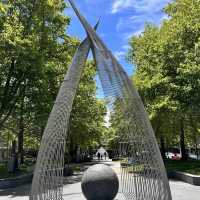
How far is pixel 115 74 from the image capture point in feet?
41.5

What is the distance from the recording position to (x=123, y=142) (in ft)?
44.3

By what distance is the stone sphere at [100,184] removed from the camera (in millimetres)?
14180

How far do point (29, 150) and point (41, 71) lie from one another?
2393 inches

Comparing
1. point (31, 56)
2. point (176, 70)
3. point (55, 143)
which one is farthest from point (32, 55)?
point (55, 143)

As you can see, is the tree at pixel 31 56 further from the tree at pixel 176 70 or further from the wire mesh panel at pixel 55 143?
the wire mesh panel at pixel 55 143

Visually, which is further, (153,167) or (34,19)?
(34,19)

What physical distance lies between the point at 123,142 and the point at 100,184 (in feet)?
6.06

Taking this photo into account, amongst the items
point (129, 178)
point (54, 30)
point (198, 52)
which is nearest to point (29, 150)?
point (54, 30)

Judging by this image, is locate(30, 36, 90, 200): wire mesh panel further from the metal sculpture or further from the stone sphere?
the stone sphere

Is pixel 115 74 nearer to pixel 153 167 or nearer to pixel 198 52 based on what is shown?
pixel 153 167

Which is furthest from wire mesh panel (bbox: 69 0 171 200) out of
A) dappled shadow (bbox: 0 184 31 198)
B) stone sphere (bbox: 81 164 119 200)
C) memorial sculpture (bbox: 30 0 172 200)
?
dappled shadow (bbox: 0 184 31 198)

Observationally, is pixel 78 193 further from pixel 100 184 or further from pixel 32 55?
pixel 32 55

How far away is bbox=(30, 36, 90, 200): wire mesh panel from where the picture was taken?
1224cm

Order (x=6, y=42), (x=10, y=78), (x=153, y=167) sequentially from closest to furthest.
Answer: (x=153, y=167), (x=6, y=42), (x=10, y=78)
